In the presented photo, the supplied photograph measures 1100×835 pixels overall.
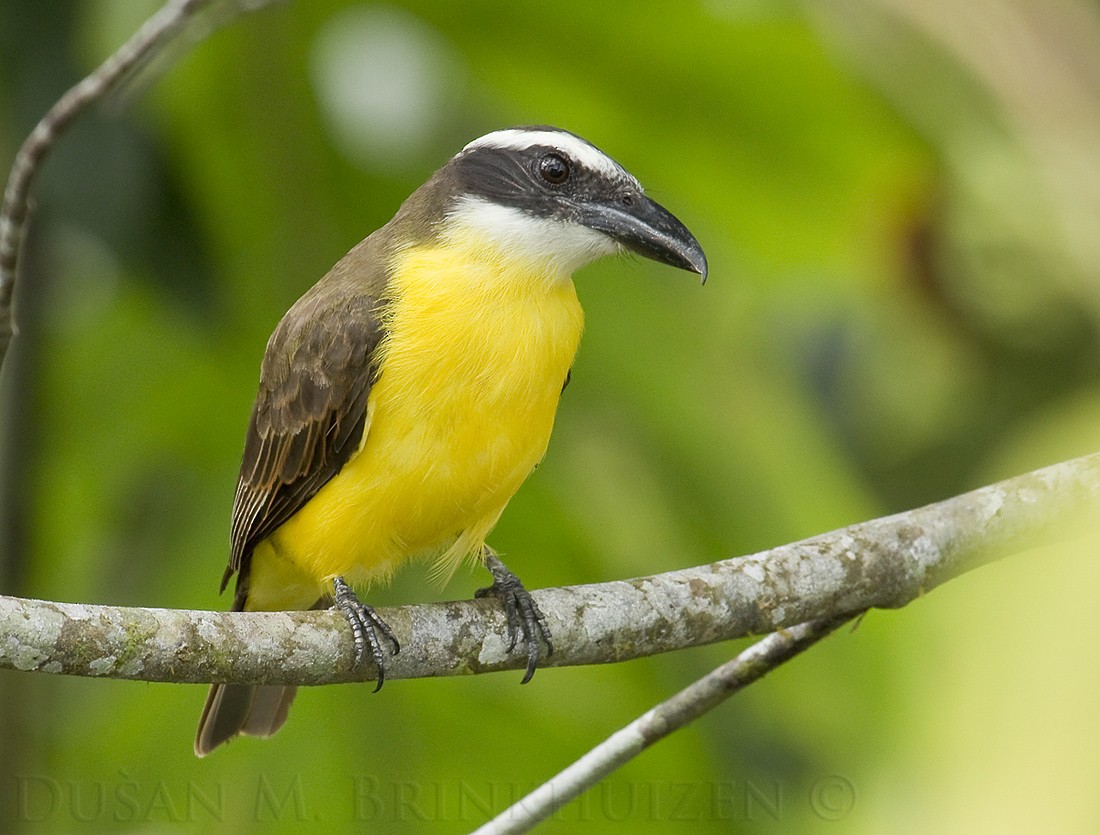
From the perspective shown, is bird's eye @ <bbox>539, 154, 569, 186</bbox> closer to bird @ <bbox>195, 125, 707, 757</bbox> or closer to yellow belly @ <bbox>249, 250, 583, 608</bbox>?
bird @ <bbox>195, 125, 707, 757</bbox>

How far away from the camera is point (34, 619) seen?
2047 millimetres

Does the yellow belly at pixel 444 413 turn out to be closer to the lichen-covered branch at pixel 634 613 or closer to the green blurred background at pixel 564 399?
the lichen-covered branch at pixel 634 613

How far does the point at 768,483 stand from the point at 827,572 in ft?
2.14

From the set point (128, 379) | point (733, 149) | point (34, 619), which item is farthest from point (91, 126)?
point (34, 619)

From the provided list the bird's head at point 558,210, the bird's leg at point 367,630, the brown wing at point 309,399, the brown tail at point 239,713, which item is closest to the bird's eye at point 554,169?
the bird's head at point 558,210

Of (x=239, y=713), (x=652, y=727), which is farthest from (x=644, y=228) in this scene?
(x=239, y=713)

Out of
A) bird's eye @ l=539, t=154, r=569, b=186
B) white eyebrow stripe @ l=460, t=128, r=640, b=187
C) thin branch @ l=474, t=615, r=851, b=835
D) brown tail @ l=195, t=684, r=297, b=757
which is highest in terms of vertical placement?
white eyebrow stripe @ l=460, t=128, r=640, b=187

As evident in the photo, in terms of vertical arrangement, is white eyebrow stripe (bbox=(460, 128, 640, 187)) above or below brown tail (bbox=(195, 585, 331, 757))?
above

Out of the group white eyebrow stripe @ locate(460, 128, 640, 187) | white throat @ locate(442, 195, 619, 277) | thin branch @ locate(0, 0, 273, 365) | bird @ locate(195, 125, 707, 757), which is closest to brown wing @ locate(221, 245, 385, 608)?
bird @ locate(195, 125, 707, 757)

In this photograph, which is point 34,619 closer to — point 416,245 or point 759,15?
point 416,245

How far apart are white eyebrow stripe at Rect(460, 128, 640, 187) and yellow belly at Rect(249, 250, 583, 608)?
0.95ft

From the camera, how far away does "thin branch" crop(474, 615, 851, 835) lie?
2.71m

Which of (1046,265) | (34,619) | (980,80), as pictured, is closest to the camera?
(980,80)

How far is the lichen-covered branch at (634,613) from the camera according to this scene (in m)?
2.17
